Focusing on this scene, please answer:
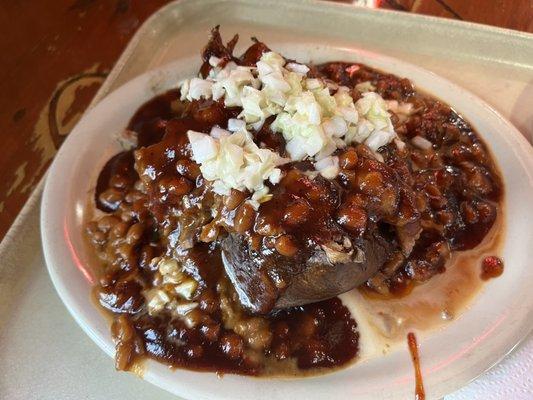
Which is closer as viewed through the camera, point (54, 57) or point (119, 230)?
point (119, 230)

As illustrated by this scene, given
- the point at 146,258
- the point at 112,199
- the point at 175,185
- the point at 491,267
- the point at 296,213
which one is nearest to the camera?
the point at 296,213

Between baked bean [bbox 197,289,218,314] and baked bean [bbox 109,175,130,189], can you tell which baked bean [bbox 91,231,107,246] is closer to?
baked bean [bbox 109,175,130,189]

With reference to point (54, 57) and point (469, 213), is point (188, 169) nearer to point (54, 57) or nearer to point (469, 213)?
point (469, 213)

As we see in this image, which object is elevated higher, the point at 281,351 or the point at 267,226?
the point at 267,226

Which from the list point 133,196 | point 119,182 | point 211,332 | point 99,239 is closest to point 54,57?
point 119,182

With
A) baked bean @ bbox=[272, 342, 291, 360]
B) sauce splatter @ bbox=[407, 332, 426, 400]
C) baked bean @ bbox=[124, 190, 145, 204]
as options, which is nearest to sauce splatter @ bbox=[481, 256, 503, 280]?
sauce splatter @ bbox=[407, 332, 426, 400]

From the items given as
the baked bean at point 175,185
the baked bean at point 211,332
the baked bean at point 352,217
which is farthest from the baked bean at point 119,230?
the baked bean at point 352,217

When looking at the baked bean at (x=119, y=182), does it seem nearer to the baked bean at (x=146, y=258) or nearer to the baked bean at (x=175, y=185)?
the baked bean at (x=146, y=258)
